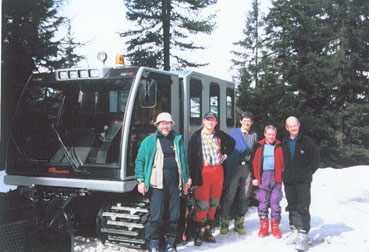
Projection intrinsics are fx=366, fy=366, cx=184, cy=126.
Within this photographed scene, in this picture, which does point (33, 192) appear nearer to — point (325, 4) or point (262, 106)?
point (262, 106)

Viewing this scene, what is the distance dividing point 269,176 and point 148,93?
2503mm

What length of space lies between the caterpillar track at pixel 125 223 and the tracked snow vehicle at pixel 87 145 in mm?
14

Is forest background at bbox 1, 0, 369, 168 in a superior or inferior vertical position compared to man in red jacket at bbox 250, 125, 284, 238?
superior

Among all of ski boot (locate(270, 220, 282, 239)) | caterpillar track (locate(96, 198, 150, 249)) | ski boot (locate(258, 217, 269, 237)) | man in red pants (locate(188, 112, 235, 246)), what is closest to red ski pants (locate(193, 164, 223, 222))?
man in red pants (locate(188, 112, 235, 246))

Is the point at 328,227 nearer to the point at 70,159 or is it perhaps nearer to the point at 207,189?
the point at 207,189

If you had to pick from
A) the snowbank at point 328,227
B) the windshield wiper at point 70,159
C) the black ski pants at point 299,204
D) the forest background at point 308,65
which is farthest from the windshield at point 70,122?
the forest background at point 308,65

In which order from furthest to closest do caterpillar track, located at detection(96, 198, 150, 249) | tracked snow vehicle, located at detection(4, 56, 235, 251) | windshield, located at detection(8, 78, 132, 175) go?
windshield, located at detection(8, 78, 132, 175) → tracked snow vehicle, located at detection(4, 56, 235, 251) → caterpillar track, located at detection(96, 198, 150, 249)

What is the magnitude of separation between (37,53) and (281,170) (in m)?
8.39

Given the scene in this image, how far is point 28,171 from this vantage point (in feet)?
19.5

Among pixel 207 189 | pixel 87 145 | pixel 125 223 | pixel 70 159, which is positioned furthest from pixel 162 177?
pixel 70 159

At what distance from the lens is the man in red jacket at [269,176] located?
6172 millimetres

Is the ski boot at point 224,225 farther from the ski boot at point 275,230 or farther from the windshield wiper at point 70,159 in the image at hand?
the windshield wiper at point 70,159

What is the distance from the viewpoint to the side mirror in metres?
5.32

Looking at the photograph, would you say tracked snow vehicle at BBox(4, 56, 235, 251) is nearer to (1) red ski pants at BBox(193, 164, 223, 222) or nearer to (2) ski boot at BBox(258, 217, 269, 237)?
(1) red ski pants at BBox(193, 164, 223, 222)
